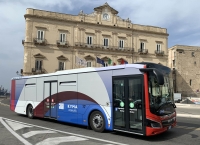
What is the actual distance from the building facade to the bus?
49021 millimetres

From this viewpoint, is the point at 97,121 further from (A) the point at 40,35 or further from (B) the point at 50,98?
(A) the point at 40,35

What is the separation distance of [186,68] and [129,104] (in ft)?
180

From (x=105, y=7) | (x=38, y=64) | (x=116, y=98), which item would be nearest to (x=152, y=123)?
(x=116, y=98)

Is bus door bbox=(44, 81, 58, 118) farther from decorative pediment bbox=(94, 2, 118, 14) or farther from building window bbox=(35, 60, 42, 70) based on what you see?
Result: decorative pediment bbox=(94, 2, 118, 14)

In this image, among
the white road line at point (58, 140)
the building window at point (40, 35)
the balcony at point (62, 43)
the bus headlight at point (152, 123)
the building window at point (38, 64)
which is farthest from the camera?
the balcony at point (62, 43)

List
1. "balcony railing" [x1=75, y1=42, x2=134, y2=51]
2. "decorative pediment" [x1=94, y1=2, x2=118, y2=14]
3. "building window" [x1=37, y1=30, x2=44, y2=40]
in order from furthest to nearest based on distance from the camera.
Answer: "decorative pediment" [x1=94, y1=2, x2=118, y2=14] → "balcony railing" [x1=75, y1=42, x2=134, y2=51] → "building window" [x1=37, y1=30, x2=44, y2=40]

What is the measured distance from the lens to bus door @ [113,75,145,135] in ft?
26.5

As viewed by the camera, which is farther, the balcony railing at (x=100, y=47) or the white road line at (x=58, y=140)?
the balcony railing at (x=100, y=47)

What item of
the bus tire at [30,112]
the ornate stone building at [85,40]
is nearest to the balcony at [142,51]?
the ornate stone building at [85,40]

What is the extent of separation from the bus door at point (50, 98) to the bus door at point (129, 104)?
4388 millimetres

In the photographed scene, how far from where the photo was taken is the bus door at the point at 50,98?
12.1m

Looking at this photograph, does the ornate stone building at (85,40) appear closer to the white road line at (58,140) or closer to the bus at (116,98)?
the bus at (116,98)

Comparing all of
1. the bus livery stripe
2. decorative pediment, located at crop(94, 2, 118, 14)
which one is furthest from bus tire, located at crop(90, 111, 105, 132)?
decorative pediment, located at crop(94, 2, 118, 14)

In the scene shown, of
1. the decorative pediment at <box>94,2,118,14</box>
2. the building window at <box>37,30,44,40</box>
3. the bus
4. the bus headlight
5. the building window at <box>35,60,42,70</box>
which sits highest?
the decorative pediment at <box>94,2,118,14</box>
